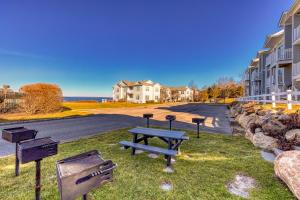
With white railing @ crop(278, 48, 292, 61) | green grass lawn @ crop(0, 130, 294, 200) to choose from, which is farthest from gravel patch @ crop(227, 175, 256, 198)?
white railing @ crop(278, 48, 292, 61)

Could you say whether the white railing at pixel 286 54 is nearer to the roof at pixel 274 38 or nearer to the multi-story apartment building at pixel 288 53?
the multi-story apartment building at pixel 288 53

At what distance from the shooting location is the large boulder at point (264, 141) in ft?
16.7

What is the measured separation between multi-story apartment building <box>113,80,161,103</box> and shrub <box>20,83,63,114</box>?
3271cm

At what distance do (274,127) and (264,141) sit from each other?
636 millimetres

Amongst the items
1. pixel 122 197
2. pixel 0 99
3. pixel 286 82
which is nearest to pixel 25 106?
pixel 0 99

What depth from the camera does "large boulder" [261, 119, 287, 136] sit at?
5.16 metres

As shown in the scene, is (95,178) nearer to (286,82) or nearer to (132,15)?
(286,82)

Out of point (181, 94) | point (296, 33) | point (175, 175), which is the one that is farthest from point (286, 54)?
point (181, 94)

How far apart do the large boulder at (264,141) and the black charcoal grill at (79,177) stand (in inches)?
229

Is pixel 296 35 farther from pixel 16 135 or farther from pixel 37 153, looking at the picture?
pixel 16 135

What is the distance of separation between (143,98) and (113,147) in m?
42.1

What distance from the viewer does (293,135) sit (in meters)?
4.64

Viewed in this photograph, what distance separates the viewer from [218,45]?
2970 cm

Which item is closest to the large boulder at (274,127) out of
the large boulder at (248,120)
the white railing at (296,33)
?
the large boulder at (248,120)
